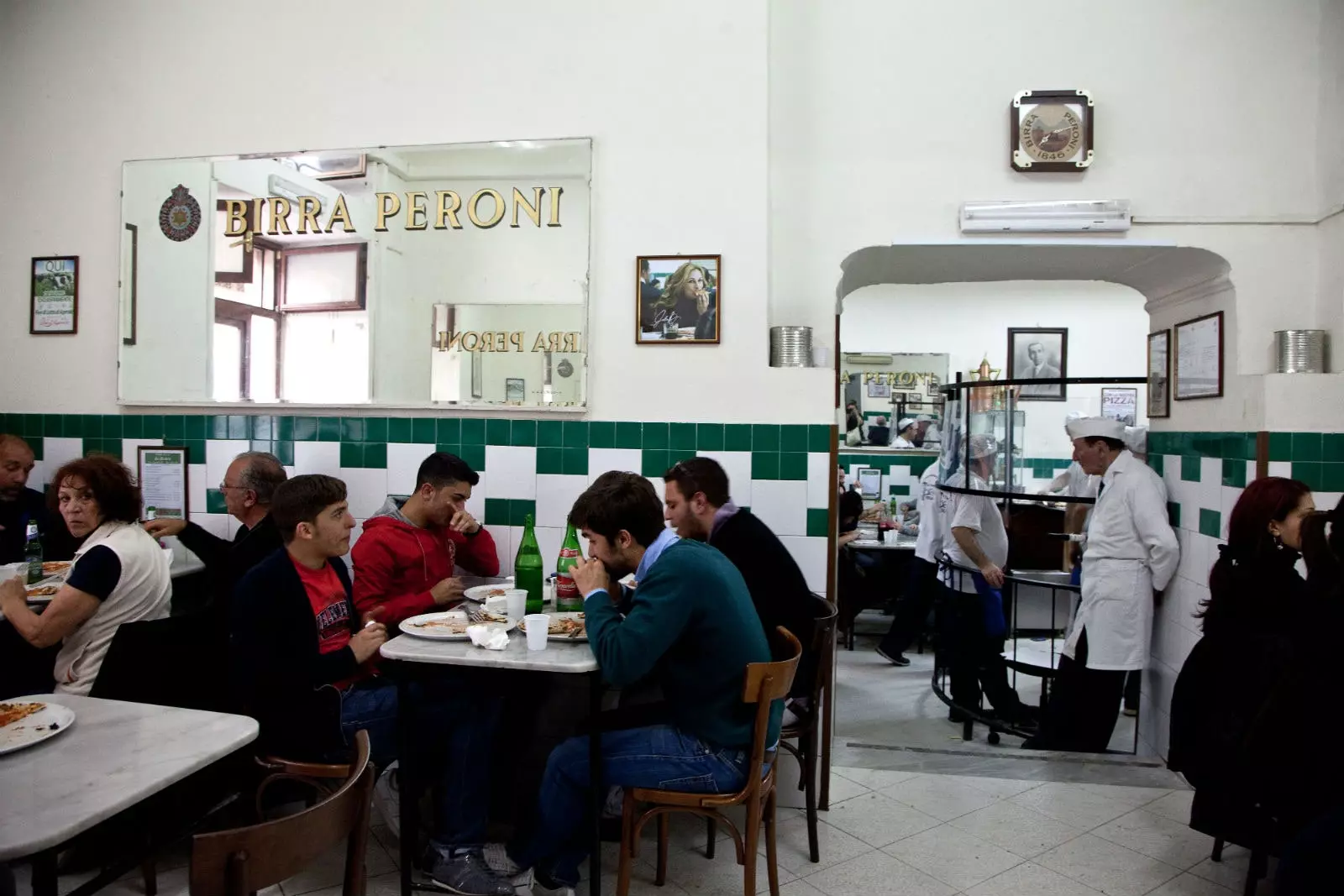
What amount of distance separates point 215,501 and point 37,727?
2334 millimetres

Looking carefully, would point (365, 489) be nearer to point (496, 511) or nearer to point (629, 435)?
point (496, 511)

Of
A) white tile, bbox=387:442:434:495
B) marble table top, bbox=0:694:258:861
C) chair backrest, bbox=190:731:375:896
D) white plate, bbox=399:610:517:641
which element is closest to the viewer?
chair backrest, bbox=190:731:375:896

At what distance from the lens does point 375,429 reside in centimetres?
367

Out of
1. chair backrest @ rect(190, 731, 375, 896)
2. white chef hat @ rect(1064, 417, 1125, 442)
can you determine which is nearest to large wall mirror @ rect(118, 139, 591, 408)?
chair backrest @ rect(190, 731, 375, 896)

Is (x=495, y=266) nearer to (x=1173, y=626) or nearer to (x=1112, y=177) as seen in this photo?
(x=1112, y=177)

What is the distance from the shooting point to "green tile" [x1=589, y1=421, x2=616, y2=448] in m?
3.51

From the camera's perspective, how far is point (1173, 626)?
3725mm

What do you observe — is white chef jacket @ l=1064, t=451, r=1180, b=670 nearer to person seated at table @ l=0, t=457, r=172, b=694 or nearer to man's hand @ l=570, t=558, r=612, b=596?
man's hand @ l=570, t=558, r=612, b=596

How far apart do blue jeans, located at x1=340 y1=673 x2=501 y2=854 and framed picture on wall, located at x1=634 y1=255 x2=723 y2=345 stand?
158 cm

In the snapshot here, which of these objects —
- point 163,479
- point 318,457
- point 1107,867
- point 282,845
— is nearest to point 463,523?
point 318,457

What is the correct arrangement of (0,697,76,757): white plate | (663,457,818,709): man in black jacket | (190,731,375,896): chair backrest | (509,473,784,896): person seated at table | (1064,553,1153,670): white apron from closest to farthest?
(190,731,375,896): chair backrest < (0,697,76,757): white plate < (509,473,784,896): person seated at table < (663,457,818,709): man in black jacket < (1064,553,1153,670): white apron

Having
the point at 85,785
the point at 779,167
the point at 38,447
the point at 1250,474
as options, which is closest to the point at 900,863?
the point at 1250,474

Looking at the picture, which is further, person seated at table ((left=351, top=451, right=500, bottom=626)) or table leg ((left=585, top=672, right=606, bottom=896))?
person seated at table ((left=351, top=451, right=500, bottom=626))

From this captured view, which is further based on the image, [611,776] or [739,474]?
[739,474]
